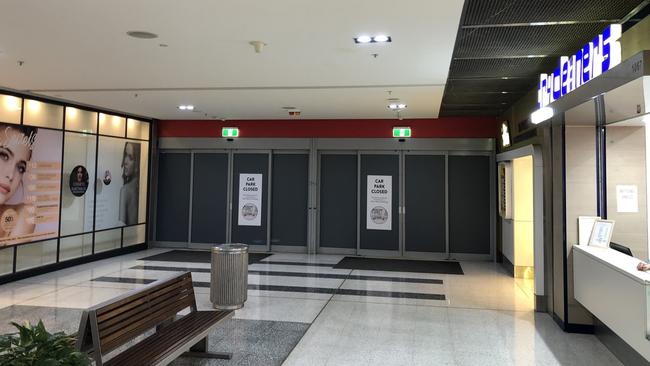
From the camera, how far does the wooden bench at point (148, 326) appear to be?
107 inches

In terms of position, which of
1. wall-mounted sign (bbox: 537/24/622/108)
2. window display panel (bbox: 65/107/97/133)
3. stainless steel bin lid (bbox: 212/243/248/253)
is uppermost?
window display panel (bbox: 65/107/97/133)

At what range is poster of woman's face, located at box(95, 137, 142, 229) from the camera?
28.8 feet

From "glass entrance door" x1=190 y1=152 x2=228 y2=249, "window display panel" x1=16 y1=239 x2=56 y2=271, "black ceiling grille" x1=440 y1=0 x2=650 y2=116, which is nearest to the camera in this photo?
"black ceiling grille" x1=440 y1=0 x2=650 y2=116

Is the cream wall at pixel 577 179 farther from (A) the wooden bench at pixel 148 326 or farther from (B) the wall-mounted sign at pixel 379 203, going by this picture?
(B) the wall-mounted sign at pixel 379 203

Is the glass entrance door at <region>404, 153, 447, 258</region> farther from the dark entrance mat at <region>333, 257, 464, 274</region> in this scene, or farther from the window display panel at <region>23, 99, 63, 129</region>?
the window display panel at <region>23, 99, 63, 129</region>

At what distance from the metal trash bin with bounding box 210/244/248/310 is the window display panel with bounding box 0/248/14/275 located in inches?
155

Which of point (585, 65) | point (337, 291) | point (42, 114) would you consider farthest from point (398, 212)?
point (42, 114)

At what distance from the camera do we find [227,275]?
16.9ft

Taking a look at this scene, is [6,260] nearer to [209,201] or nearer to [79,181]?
[79,181]

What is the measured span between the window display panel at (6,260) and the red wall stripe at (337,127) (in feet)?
14.5

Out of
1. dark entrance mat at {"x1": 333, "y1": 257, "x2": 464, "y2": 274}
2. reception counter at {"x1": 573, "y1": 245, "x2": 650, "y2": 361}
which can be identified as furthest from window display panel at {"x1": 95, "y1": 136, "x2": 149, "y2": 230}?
reception counter at {"x1": 573, "y1": 245, "x2": 650, "y2": 361}

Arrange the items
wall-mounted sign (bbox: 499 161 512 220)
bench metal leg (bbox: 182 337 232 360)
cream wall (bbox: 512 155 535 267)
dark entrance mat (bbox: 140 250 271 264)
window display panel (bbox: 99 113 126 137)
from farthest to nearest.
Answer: window display panel (bbox: 99 113 126 137), dark entrance mat (bbox: 140 250 271 264), wall-mounted sign (bbox: 499 161 512 220), cream wall (bbox: 512 155 535 267), bench metal leg (bbox: 182 337 232 360)

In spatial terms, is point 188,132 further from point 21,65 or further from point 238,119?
point 21,65

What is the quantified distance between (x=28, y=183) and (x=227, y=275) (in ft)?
14.3
